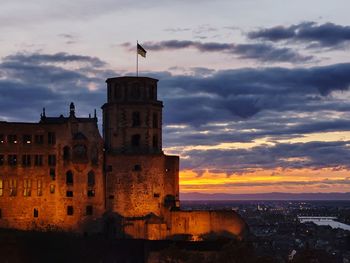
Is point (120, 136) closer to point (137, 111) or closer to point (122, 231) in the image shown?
point (137, 111)

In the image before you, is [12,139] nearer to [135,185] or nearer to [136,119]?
[135,185]

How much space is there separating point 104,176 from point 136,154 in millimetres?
4873

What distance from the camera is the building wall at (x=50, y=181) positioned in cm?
9725

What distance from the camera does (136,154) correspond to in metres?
103

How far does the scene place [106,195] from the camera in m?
101

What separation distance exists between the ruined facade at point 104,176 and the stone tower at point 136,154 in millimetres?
123

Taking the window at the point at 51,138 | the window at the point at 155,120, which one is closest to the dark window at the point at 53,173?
the window at the point at 51,138

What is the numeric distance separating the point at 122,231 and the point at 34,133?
15864 mm

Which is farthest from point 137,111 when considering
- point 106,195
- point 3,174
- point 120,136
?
point 3,174

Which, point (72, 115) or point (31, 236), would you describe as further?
point (72, 115)

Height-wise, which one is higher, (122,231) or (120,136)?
(120,136)

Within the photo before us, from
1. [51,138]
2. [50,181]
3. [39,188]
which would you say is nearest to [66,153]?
[51,138]

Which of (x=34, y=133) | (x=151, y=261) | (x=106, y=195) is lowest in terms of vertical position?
(x=151, y=261)

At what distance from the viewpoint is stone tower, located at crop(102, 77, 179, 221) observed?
4001 inches
